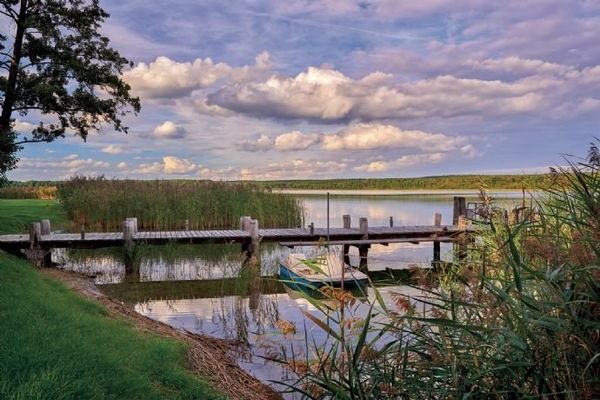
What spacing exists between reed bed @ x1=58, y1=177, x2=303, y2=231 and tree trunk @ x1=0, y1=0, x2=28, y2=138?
A: 24.9ft

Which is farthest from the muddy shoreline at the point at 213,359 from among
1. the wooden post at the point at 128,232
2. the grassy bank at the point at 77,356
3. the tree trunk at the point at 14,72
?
the tree trunk at the point at 14,72

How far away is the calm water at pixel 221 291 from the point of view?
28.4 ft

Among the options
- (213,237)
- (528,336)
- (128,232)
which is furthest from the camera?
(213,237)

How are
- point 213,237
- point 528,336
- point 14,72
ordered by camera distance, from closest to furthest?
point 528,336
point 14,72
point 213,237

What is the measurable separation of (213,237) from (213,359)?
31.0 feet

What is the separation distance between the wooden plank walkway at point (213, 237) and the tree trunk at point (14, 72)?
358cm

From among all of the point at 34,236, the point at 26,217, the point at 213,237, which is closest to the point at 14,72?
the point at 34,236

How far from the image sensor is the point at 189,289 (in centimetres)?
1380

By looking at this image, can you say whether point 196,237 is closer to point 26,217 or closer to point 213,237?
point 213,237

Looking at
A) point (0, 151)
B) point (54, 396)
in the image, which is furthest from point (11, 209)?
point (54, 396)

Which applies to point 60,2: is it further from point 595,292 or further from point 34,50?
point 595,292

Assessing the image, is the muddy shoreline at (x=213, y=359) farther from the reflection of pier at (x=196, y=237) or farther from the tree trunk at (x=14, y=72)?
the tree trunk at (x=14, y=72)

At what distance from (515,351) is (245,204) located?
68.8ft

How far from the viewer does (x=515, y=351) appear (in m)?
2.48
